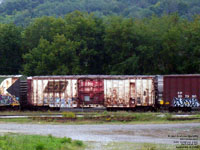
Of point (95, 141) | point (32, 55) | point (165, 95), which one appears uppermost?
point (32, 55)

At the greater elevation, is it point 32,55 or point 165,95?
point 32,55

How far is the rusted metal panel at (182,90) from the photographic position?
32.1m

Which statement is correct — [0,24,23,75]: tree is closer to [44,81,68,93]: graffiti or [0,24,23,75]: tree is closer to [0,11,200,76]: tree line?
[0,11,200,76]: tree line

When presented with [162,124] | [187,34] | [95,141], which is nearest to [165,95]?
[162,124]

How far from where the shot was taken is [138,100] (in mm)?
33500

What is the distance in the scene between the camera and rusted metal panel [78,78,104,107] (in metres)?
33.9

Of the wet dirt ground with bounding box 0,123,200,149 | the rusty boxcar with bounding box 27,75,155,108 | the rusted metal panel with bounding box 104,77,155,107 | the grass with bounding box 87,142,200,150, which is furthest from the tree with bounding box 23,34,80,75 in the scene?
the grass with bounding box 87,142,200,150

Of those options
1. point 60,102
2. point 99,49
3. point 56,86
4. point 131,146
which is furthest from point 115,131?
point 99,49

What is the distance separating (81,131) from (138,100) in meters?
12.9

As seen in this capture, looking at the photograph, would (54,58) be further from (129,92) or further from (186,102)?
(186,102)

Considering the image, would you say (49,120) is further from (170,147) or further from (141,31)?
(141,31)

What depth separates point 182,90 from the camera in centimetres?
3228

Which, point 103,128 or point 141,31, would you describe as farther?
point 141,31

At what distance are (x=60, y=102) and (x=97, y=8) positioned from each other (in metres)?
158
